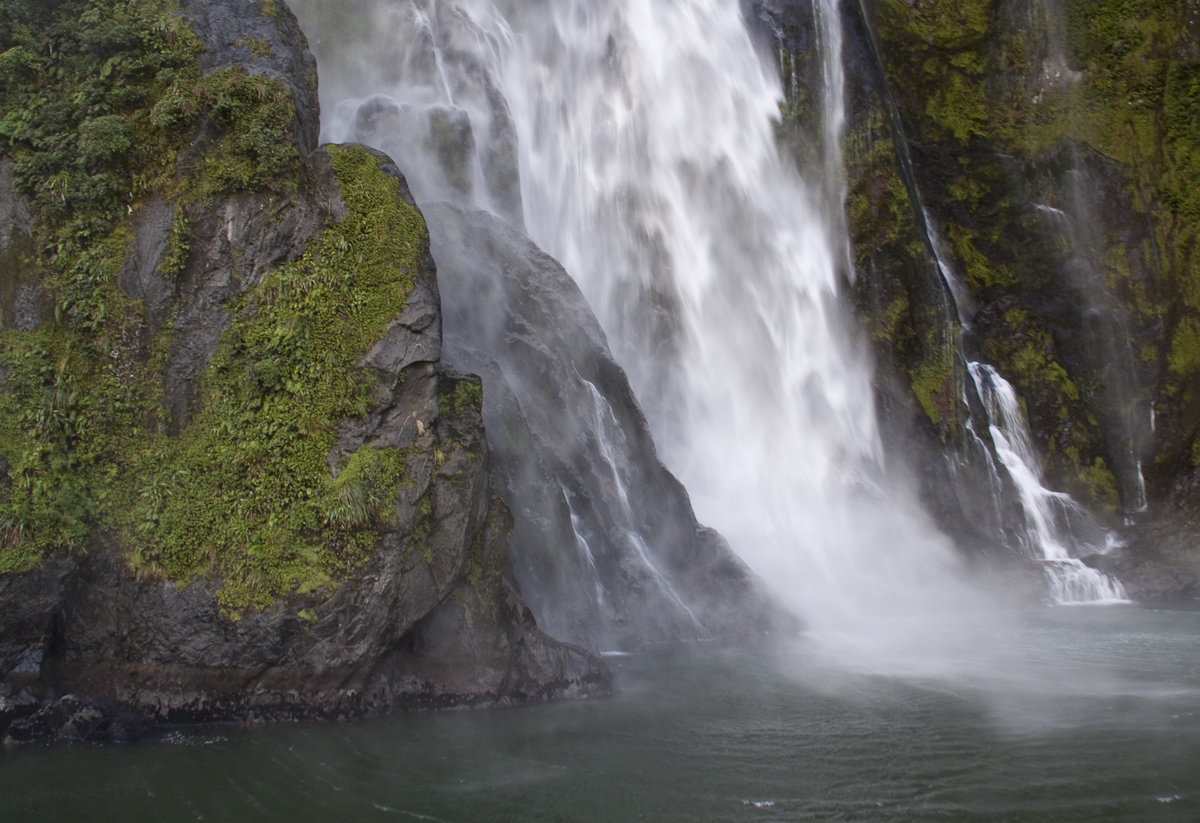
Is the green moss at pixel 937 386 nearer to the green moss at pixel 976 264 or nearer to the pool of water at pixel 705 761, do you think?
the green moss at pixel 976 264

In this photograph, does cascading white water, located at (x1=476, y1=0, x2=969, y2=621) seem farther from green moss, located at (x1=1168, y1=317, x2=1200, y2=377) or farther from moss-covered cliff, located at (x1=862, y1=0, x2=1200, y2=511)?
green moss, located at (x1=1168, y1=317, x2=1200, y2=377)

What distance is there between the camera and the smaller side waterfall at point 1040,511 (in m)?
18.7

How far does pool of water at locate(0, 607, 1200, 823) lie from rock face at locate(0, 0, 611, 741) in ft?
1.66

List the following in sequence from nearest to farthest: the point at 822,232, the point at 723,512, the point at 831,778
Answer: the point at 831,778
the point at 723,512
the point at 822,232

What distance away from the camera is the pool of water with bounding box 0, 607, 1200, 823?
6.73 meters

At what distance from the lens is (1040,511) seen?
66.2ft

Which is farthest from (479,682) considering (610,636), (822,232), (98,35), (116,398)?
(822,232)

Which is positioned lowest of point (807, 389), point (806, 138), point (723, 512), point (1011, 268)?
point (723, 512)

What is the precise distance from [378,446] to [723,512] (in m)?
10.9

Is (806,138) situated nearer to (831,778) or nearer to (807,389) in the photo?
(807,389)

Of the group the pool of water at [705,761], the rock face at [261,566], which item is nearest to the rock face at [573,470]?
the rock face at [261,566]

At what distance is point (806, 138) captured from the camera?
21.7 m

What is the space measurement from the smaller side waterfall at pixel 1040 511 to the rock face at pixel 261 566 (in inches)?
534

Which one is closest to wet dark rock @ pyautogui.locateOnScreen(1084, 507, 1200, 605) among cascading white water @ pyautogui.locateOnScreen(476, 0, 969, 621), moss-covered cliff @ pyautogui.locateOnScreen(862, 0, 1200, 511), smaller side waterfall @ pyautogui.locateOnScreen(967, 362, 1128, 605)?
smaller side waterfall @ pyautogui.locateOnScreen(967, 362, 1128, 605)
